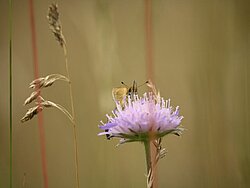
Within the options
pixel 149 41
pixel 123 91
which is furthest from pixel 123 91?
pixel 149 41

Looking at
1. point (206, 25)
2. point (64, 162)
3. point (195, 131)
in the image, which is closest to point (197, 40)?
point (206, 25)

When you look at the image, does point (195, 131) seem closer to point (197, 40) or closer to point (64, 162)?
point (197, 40)

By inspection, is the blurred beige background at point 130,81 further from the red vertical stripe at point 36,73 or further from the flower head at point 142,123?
the flower head at point 142,123

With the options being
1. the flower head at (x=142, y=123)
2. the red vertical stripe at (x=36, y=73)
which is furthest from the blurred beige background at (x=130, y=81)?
the flower head at (x=142, y=123)

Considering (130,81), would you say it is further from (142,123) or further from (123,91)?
(142,123)

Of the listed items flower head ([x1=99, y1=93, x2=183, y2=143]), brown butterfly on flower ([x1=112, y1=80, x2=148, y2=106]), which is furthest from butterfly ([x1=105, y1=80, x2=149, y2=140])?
flower head ([x1=99, y1=93, x2=183, y2=143])

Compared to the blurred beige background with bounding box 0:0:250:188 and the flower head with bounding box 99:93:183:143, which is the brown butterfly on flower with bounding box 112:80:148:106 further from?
the flower head with bounding box 99:93:183:143

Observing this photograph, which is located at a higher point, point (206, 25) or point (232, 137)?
point (206, 25)

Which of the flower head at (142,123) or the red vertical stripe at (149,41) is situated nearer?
the flower head at (142,123)
